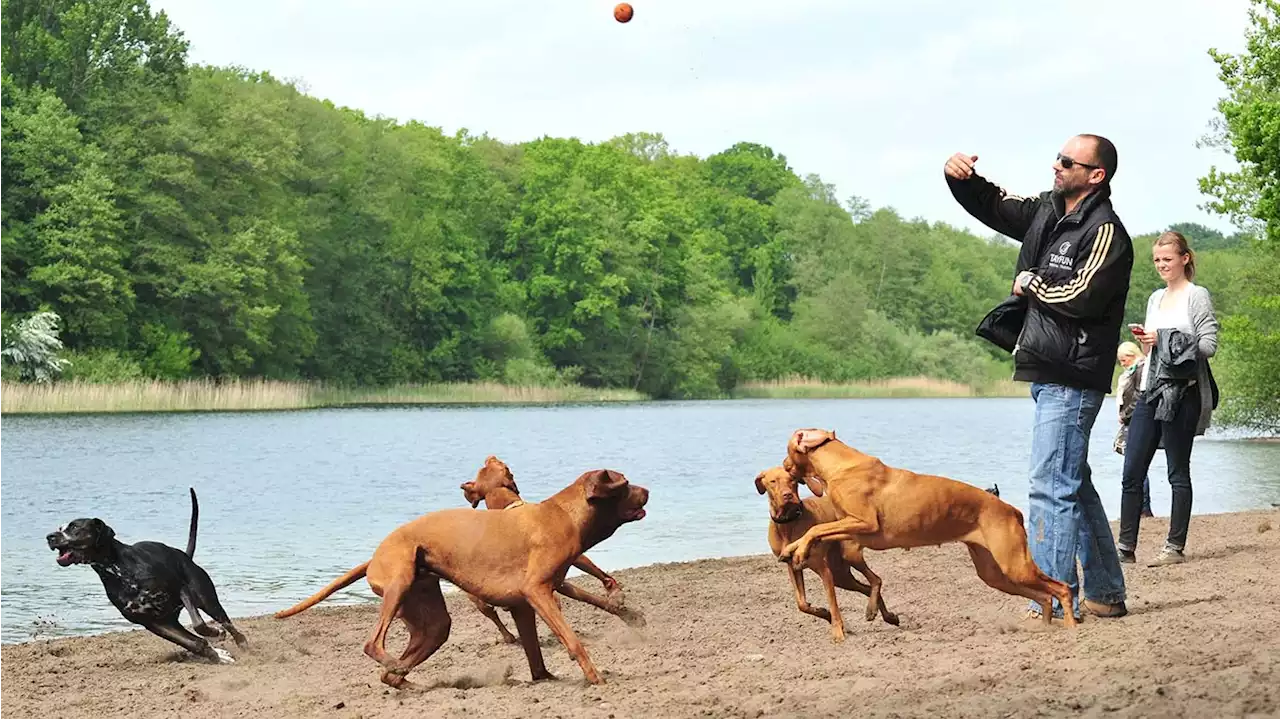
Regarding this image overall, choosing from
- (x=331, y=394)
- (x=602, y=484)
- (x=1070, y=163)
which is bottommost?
(x=331, y=394)

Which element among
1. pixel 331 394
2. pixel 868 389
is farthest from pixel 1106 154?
pixel 868 389

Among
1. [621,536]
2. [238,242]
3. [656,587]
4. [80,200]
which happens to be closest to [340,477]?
[621,536]

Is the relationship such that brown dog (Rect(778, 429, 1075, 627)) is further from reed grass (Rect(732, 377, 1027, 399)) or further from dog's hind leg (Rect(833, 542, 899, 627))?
reed grass (Rect(732, 377, 1027, 399))

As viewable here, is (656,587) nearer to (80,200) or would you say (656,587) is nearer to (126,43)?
(80,200)

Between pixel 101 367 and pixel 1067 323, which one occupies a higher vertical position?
pixel 1067 323

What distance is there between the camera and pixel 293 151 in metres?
72.4

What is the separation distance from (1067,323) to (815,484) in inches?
54.3

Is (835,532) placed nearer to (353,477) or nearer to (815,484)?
(815,484)

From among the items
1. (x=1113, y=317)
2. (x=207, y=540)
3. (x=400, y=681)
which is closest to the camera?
(x=400, y=681)

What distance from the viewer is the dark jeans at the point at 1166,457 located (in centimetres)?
911

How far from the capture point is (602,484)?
6.26m

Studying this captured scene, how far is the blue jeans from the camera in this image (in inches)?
273

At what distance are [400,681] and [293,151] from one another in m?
68.4

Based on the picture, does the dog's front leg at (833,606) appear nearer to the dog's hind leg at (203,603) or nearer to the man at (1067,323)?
the man at (1067,323)
